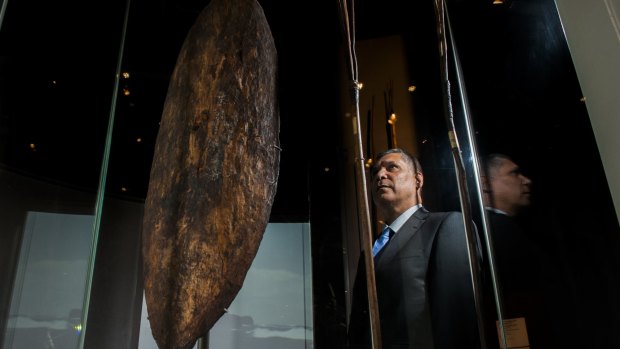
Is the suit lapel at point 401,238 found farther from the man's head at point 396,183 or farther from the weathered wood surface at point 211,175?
the weathered wood surface at point 211,175

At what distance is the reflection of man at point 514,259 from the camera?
127 cm

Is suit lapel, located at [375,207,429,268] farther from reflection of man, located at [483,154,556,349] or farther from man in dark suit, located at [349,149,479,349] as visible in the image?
reflection of man, located at [483,154,556,349]

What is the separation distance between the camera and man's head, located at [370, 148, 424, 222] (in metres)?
1.56

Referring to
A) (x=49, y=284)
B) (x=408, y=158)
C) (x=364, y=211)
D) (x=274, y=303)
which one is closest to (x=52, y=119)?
(x=49, y=284)

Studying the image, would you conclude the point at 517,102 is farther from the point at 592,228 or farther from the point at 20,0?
the point at 20,0

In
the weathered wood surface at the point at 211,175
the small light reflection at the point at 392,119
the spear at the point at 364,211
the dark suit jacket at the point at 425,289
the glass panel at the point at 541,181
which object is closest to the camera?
the weathered wood surface at the point at 211,175

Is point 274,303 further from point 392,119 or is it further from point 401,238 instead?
point 392,119

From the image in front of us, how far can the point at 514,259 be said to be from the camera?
135cm

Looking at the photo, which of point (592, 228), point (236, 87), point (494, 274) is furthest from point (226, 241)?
point (592, 228)

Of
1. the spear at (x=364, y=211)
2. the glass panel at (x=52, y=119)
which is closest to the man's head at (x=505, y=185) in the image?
the spear at (x=364, y=211)

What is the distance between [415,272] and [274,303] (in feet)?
1.68

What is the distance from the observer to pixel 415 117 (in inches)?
66.2

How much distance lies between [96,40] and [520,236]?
1650 millimetres

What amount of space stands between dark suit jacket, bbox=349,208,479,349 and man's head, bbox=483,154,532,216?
0.47 feet
